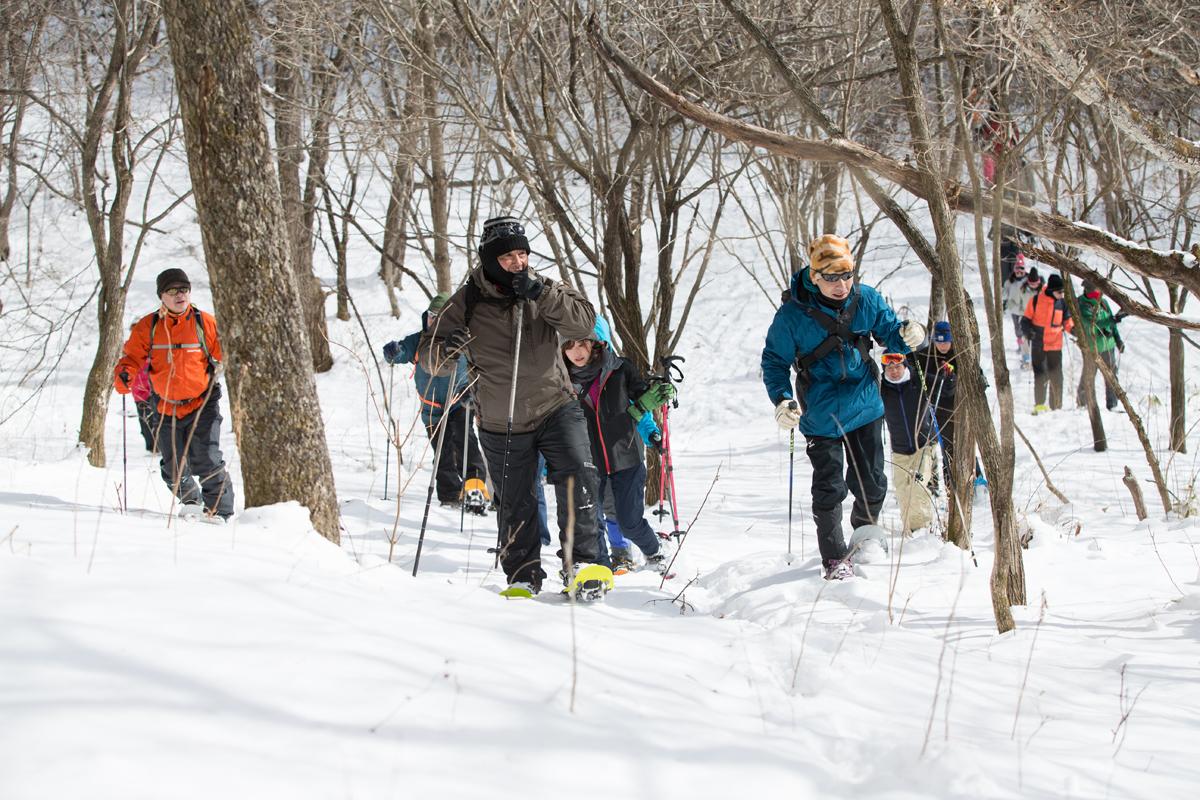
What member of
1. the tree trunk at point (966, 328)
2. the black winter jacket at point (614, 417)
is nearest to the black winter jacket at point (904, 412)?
the black winter jacket at point (614, 417)

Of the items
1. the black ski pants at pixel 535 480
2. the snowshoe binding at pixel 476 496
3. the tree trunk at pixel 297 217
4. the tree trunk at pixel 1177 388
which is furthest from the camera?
the tree trunk at pixel 297 217

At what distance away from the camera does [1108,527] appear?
7367 mm

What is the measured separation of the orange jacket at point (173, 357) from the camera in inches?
265

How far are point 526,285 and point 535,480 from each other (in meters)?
1.10

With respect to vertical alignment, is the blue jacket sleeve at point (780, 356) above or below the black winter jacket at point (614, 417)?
above

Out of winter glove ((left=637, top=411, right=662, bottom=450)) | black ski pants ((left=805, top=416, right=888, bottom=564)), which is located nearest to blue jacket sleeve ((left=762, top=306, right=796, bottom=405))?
black ski pants ((left=805, top=416, right=888, bottom=564))

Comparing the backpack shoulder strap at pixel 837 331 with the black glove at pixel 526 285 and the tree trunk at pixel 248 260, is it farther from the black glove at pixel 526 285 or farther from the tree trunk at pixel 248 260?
the tree trunk at pixel 248 260

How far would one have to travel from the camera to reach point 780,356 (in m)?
5.68

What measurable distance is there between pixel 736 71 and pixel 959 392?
14.8ft

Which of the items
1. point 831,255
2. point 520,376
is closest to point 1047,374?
point 831,255

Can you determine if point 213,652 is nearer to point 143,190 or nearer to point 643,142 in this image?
point 643,142

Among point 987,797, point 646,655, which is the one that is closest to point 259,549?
point 646,655

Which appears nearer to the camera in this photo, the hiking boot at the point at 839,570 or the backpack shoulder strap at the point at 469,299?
the backpack shoulder strap at the point at 469,299

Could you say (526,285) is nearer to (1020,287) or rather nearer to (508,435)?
(508,435)
